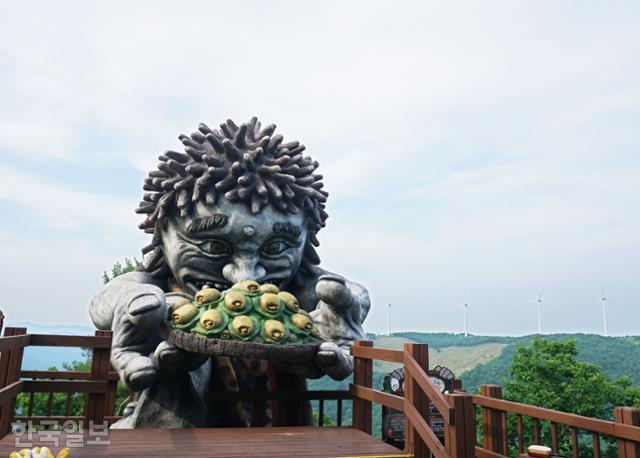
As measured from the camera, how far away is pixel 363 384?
404 cm

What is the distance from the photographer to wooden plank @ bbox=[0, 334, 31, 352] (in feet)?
10.9

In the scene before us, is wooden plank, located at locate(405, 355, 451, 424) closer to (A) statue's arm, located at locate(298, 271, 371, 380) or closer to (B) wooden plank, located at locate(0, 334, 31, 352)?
(A) statue's arm, located at locate(298, 271, 371, 380)

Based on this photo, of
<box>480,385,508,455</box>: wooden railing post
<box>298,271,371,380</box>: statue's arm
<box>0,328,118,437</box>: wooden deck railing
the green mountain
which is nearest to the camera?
<box>0,328,118,437</box>: wooden deck railing

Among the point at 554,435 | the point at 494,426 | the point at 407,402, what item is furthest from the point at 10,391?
the point at 554,435

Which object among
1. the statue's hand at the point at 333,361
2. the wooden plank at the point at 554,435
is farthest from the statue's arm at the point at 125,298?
the wooden plank at the point at 554,435

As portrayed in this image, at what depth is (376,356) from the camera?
379cm

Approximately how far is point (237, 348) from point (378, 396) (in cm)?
101

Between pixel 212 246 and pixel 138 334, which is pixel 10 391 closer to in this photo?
pixel 138 334

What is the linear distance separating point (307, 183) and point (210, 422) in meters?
2.22

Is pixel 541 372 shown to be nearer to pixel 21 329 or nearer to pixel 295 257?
pixel 295 257

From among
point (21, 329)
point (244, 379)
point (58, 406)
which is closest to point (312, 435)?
point (244, 379)

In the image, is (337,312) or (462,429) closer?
(462,429)

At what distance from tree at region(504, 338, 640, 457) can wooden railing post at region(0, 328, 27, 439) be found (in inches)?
485

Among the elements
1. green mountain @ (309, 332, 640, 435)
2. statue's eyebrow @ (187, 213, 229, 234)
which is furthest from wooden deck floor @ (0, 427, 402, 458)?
green mountain @ (309, 332, 640, 435)
